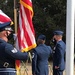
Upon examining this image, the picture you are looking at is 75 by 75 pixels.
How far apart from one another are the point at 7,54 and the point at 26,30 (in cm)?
245

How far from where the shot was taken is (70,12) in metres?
5.79

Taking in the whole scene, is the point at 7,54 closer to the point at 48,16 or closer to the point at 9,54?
the point at 9,54

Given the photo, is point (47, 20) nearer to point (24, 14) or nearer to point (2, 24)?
point (24, 14)

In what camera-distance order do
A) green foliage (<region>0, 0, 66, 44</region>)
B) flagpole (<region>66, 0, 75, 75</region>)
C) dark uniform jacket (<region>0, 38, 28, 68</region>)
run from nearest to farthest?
1. dark uniform jacket (<region>0, 38, 28, 68</region>)
2. flagpole (<region>66, 0, 75, 75</region>)
3. green foliage (<region>0, 0, 66, 44</region>)

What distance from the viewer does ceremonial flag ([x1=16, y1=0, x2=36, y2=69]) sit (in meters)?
6.83

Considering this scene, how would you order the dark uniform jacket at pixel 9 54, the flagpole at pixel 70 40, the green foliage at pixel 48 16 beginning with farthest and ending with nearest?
the green foliage at pixel 48 16
the flagpole at pixel 70 40
the dark uniform jacket at pixel 9 54

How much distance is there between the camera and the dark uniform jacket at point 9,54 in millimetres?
4656

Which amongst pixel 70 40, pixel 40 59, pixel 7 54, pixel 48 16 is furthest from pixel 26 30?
pixel 48 16

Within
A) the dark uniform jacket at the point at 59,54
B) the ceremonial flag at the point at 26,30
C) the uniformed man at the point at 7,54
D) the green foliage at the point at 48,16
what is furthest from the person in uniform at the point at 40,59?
the green foliage at the point at 48,16

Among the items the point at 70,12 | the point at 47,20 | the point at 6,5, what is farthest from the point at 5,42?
the point at 6,5

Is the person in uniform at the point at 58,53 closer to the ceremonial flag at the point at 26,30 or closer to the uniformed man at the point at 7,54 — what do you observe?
the ceremonial flag at the point at 26,30

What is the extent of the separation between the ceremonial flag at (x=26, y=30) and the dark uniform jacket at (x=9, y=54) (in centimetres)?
198

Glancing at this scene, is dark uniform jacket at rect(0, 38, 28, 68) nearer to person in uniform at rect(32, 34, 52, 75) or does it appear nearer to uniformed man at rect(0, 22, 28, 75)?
uniformed man at rect(0, 22, 28, 75)

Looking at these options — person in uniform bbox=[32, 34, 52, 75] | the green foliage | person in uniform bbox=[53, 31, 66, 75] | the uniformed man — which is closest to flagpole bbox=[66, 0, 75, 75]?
the uniformed man
